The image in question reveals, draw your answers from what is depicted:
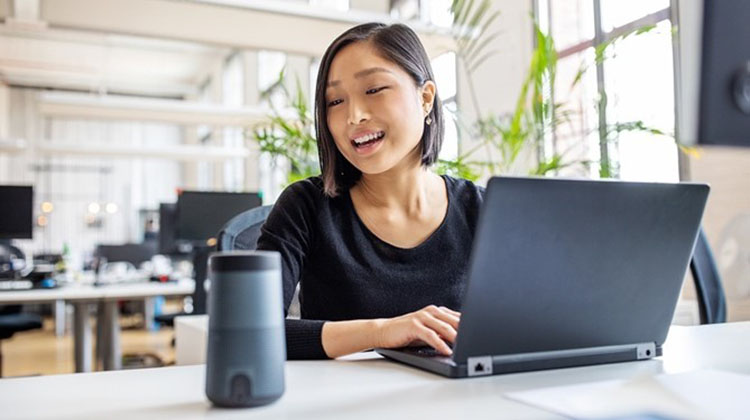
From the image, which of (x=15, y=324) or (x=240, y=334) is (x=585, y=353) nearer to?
(x=240, y=334)

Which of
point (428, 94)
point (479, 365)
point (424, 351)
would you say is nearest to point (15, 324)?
point (428, 94)

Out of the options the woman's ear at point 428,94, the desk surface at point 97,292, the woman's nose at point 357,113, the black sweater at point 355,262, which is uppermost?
the woman's ear at point 428,94

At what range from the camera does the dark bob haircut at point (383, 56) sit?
132 centimetres

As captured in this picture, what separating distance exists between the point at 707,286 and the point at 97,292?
3.06m

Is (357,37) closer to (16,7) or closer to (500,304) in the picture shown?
(500,304)

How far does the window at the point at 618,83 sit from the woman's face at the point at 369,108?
1.67m

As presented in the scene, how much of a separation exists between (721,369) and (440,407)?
47cm

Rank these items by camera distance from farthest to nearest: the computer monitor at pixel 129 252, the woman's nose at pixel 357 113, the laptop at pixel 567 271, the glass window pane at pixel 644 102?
the computer monitor at pixel 129 252 < the glass window pane at pixel 644 102 < the woman's nose at pixel 357 113 < the laptop at pixel 567 271

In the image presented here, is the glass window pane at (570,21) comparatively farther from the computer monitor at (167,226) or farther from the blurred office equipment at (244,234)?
the blurred office equipment at (244,234)

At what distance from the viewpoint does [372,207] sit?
1.42 metres

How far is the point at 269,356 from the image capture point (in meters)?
0.69

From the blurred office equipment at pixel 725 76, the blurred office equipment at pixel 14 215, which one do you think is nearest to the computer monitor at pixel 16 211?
the blurred office equipment at pixel 14 215

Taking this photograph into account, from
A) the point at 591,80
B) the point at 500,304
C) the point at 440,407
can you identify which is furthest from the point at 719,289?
the point at 591,80

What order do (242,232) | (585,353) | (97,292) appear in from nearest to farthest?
1. (585,353)
2. (242,232)
3. (97,292)
